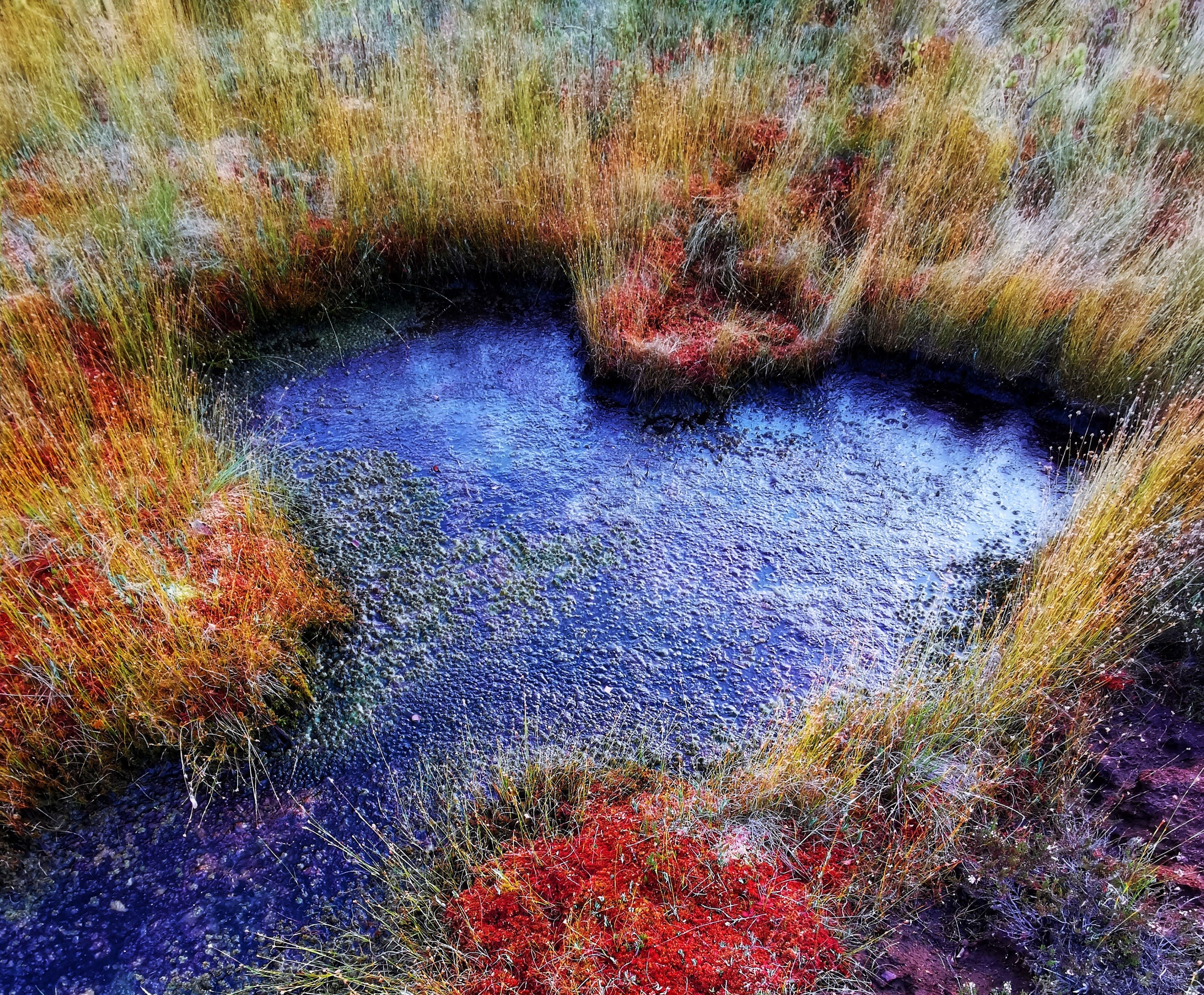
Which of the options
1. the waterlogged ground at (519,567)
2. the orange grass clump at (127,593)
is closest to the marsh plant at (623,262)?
the orange grass clump at (127,593)

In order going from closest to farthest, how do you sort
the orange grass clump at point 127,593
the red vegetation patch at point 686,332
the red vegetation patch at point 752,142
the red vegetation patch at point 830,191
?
the orange grass clump at point 127,593 < the red vegetation patch at point 686,332 < the red vegetation patch at point 830,191 < the red vegetation patch at point 752,142

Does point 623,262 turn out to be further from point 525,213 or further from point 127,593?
point 127,593

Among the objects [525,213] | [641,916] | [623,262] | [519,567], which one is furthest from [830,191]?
[641,916]

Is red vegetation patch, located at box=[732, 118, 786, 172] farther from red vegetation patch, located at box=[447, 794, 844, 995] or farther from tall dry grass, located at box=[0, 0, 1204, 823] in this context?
red vegetation patch, located at box=[447, 794, 844, 995]

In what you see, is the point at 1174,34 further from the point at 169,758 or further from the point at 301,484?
the point at 169,758

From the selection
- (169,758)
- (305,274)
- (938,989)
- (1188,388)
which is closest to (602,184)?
(305,274)

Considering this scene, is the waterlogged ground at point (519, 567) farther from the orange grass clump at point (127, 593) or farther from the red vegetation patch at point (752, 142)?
the red vegetation patch at point (752, 142)
